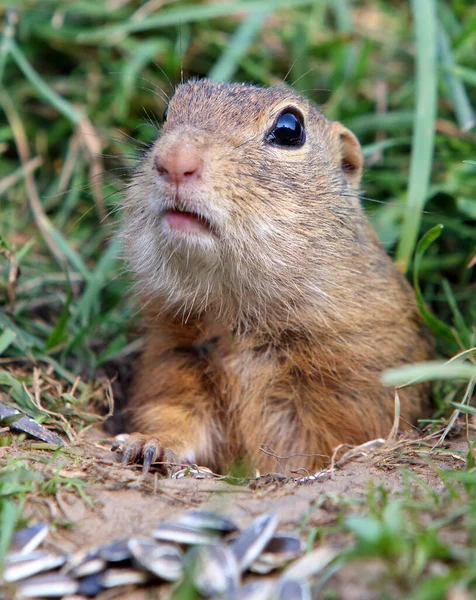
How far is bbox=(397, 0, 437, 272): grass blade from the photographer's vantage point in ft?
18.7

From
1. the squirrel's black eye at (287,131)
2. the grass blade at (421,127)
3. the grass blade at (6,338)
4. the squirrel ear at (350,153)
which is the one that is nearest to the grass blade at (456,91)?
the grass blade at (421,127)

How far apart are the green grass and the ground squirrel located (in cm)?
39

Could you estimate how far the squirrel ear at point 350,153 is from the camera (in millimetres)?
5410

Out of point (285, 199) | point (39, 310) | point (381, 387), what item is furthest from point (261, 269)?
point (39, 310)

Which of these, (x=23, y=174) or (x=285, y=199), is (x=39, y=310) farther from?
(x=285, y=199)

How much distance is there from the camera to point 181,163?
3.71 m

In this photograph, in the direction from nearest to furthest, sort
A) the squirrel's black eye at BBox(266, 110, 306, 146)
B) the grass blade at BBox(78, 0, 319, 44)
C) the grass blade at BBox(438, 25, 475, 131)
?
the squirrel's black eye at BBox(266, 110, 306, 146) < the grass blade at BBox(438, 25, 475, 131) < the grass blade at BBox(78, 0, 319, 44)

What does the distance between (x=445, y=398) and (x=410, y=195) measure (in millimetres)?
1618

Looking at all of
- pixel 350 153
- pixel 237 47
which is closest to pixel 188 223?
pixel 350 153

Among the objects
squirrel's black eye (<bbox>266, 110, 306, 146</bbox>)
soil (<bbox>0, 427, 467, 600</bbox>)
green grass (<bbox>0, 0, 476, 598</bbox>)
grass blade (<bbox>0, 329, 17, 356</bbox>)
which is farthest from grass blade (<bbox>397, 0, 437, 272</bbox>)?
grass blade (<bbox>0, 329, 17, 356</bbox>)

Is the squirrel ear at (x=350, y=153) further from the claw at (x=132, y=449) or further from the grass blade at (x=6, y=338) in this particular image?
the grass blade at (x=6, y=338)

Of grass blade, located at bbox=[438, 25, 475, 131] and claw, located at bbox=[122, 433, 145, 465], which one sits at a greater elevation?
grass blade, located at bbox=[438, 25, 475, 131]

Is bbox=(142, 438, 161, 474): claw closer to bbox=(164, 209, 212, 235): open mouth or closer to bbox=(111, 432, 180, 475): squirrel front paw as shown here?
bbox=(111, 432, 180, 475): squirrel front paw

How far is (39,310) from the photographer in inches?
243
